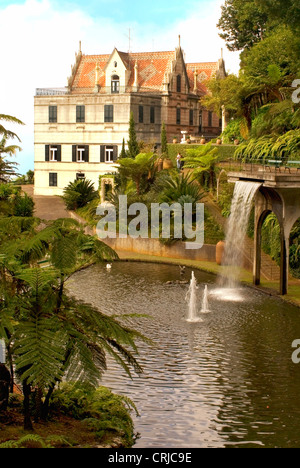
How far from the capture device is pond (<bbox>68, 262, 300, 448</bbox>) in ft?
45.9

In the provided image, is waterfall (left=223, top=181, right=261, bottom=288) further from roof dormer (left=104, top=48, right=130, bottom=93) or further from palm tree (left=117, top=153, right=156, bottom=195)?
roof dormer (left=104, top=48, right=130, bottom=93)

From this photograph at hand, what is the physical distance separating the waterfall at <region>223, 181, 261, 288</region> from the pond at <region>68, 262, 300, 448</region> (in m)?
2.73

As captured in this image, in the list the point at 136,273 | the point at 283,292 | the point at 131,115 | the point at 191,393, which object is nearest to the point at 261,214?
the point at 283,292

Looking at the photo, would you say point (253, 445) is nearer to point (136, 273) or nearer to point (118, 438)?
point (118, 438)

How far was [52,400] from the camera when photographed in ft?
42.5

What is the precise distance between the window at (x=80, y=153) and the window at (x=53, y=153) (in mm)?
1486

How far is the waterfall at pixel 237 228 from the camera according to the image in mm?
27531

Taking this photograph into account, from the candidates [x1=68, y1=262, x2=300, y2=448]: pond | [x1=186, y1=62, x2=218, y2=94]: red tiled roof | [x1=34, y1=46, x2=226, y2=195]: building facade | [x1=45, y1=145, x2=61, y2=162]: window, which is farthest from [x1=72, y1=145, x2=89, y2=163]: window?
[x1=68, y1=262, x2=300, y2=448]: pond

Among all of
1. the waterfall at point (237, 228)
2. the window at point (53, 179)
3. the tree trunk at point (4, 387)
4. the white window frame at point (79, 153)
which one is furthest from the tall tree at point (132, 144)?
the tree trunk at point (4, 387)

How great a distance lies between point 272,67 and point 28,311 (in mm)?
35007

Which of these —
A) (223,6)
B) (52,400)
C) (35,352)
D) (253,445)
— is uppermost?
(223,6)

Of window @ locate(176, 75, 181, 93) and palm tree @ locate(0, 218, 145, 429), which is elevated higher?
window @ locate(176, 75, 181, 93)

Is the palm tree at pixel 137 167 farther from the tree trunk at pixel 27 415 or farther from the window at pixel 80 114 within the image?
the tree trunk at pixel 27 415

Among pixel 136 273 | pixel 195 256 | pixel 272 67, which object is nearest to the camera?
pixel 136 273
